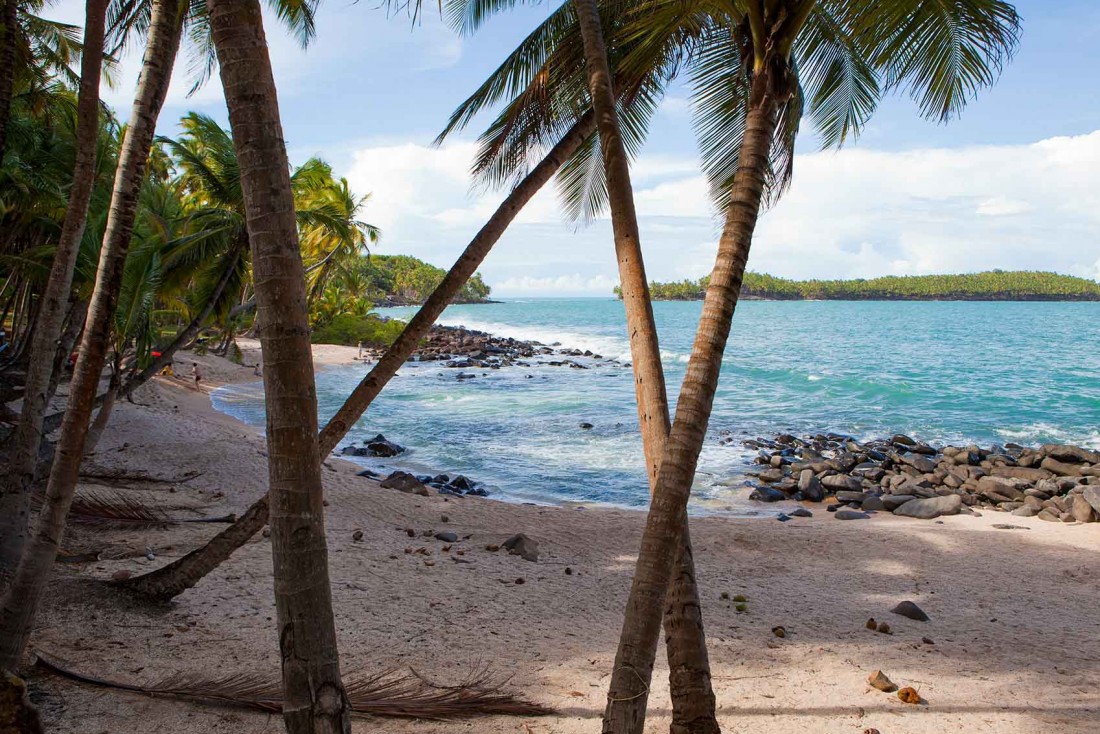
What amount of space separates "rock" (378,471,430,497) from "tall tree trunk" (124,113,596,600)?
247 inches

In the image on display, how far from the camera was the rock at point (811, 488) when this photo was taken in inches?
526

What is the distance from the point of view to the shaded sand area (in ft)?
14.6

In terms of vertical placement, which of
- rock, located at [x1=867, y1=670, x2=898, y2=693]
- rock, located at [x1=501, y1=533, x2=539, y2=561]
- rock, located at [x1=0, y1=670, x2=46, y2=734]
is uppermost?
rock, located at [x1=0, y1=670, x2=46, y2=734]

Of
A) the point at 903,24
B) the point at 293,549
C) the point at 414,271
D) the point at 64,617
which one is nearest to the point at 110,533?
the point at 64,617

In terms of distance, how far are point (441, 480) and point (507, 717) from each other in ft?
30.8

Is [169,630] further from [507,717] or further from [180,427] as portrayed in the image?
[180,427]

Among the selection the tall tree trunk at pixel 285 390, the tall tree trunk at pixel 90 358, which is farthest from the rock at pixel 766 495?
the tall tree trunk at pixel 285 390

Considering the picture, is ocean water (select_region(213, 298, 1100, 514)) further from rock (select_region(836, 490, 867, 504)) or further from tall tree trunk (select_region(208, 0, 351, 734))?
tall tree trunk (select_region(208, 0, 351, 734))

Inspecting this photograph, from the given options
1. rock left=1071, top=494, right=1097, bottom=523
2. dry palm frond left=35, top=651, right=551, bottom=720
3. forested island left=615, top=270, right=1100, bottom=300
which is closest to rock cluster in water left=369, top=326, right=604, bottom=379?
rock left=1071, top=494, right=1097, bottom=523

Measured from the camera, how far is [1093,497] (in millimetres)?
11406

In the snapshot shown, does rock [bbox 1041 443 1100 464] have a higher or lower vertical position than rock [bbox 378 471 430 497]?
lower

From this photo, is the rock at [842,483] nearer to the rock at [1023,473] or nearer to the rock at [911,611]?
the rock at [1023,473]

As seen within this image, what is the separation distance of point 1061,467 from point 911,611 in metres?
11.2

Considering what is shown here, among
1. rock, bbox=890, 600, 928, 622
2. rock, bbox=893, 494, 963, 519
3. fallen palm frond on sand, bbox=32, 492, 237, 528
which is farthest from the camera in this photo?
rock, bbox=893, 494, 963, 519
